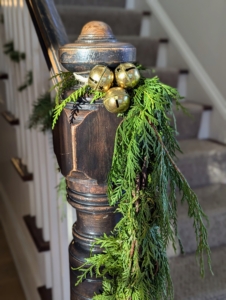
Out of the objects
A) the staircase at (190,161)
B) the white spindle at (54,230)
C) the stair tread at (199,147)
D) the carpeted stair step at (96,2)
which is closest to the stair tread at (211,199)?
the staircase at (190,161)

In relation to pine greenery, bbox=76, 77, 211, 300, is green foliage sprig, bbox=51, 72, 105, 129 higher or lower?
higher

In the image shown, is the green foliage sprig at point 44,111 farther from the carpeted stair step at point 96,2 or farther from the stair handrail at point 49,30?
the carpeted stair step at point 96,2

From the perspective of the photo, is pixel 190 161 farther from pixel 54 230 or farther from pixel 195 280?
pixel 54 230

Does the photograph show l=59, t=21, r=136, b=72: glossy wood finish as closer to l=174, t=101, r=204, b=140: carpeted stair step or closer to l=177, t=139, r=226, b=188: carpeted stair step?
l=177, t=139, r=226, b=188: carpeted stair step

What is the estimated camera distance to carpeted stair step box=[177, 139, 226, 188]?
1596 millimetres

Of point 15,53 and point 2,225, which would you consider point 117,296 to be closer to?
point 15,53

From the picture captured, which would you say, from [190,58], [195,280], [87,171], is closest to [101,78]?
[87,171]

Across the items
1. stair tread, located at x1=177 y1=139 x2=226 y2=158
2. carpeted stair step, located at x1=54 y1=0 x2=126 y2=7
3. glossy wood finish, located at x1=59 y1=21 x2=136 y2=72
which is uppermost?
carpeted stair step, located at x1=54 y1=0 x2=126 y2=7

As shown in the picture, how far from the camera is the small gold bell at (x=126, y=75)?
49 centimetres

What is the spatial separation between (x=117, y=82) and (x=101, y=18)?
189 centimetres

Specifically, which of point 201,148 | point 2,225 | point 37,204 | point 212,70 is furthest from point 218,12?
point 2,225

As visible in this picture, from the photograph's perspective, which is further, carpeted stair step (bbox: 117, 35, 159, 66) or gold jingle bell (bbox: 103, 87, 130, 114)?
carpeted stair step (bbox: 117, 35, 159, 66)

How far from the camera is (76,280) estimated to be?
2.00ft

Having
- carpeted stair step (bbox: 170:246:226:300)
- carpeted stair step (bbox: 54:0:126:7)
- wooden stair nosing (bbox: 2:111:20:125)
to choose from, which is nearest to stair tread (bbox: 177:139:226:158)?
carpeted stair step (bbox: 170:246:226:300)
